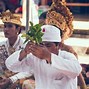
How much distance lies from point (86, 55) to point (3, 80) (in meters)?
2.08

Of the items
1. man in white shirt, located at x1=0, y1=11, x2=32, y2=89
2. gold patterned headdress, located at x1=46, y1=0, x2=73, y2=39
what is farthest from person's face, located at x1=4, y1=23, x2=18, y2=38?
gold patterned headdress, located at x1=46, y1=0, x2=73, y2=39

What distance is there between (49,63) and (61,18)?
53.8 inches

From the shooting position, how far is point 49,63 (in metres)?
3.30

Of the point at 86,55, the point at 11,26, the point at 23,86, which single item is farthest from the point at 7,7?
the point at 23,86

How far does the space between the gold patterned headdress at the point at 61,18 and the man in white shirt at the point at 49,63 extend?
92 centimetres

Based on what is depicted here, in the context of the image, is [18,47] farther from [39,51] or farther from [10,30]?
[39,51]

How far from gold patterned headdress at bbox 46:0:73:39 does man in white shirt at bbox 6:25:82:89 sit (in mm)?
919

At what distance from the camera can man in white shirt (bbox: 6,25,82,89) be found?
3244 millimetres

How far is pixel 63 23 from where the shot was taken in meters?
4.48

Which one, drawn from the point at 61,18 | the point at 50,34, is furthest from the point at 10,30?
the point at 50,34

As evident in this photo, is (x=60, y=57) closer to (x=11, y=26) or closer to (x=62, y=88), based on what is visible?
(x=62, y=88)

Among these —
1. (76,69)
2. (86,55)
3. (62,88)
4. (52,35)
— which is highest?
(52,35)

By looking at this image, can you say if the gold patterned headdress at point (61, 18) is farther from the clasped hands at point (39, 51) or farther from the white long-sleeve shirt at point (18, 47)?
the clasped hands at point (39, 51)

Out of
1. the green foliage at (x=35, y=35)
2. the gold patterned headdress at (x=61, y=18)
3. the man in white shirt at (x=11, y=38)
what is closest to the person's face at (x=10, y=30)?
the man in white shirt at (x=11, y=38)
